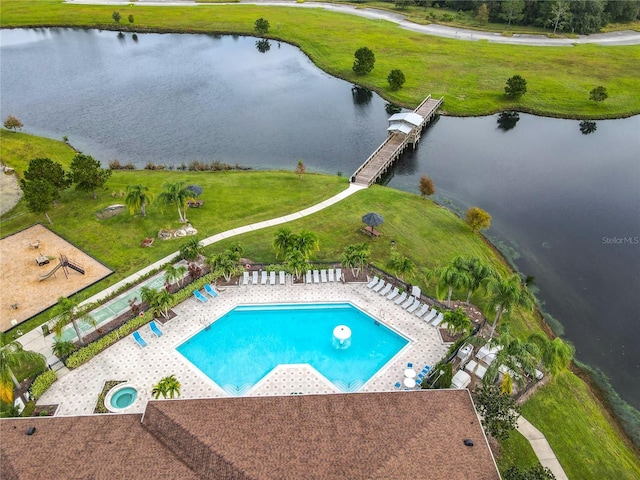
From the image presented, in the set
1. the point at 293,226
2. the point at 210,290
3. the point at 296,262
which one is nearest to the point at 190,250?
the point at 210,290

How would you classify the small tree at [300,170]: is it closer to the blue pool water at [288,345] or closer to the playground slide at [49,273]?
the blue pool water at [288,345]

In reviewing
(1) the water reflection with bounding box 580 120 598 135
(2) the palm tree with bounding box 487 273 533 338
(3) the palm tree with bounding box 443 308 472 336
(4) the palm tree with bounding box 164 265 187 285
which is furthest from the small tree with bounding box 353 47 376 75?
(3) the palm tree with bounding box 443 308 472 336

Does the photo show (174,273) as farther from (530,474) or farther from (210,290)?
(530,474)

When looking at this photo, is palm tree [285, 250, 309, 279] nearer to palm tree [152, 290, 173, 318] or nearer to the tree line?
palm tree [152, 290, 173, 318]

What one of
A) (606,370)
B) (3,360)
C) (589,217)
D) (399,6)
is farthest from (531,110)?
(3,360)

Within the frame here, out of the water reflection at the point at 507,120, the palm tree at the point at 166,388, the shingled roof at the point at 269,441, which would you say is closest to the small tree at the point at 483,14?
the water reflection at the point at 507,120

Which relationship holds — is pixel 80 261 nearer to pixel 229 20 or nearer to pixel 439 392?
pixel 439 392
